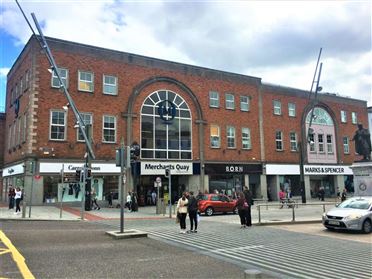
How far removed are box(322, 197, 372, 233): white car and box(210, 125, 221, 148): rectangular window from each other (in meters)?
21.5

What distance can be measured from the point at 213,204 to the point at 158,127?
37.9 feet

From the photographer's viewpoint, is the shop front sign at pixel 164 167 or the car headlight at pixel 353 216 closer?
the car headlight at pixel 353 216

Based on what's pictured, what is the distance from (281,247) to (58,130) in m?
22.1

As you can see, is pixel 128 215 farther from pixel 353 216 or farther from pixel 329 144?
pixel 329 144

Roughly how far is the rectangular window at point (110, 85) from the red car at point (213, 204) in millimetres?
12644

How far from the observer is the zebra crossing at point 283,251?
8.33m

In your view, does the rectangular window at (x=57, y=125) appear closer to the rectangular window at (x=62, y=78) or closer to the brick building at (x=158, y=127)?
the brick building at (x=158, y=127)

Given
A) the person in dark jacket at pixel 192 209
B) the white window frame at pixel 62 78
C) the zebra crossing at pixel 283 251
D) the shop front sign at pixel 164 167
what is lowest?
the zebra crossing at pixel 283 251

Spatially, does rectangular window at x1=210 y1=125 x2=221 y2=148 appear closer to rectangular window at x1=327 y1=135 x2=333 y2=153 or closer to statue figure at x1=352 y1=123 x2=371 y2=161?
statue figure at x1=352 y1=123 x2=371 y2=161

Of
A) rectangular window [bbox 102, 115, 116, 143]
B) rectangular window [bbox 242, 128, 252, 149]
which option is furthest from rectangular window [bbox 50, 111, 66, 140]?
rectangular window [bbox 242, 128, 252, 149]

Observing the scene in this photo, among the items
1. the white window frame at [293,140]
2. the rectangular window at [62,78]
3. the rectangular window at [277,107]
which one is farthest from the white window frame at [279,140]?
the rectangular window at [62,78]

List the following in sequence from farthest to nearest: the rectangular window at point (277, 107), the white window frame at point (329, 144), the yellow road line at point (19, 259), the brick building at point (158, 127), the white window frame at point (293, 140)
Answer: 1. the white window frame at point (329, 144)
2. the white window frame at point (293, 140)
3. the rectangular window at point (277, 107)
4. the brick building at point (158, 127)
5. the yellow road line at point (19, 259)

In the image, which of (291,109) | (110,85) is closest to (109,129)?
(110,85)

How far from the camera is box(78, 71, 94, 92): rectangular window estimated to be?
1211 inches
